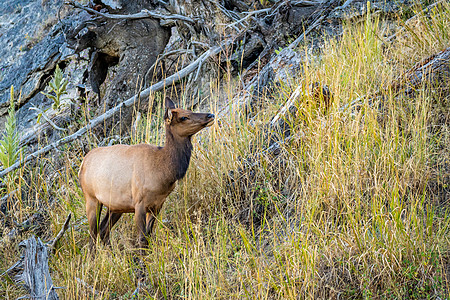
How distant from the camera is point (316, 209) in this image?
4320 mm

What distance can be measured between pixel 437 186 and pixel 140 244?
2829mm

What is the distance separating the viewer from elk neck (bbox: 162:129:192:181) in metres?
4.98

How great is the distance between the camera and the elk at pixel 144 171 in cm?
489

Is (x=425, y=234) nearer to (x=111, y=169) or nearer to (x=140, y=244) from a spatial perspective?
(x=140, y=244)

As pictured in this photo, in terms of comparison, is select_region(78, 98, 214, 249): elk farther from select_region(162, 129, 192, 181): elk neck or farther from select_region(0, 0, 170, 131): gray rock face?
select_region(0, 0, 170, 131): gray rock face

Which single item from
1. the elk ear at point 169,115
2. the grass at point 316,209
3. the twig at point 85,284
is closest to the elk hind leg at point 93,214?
the grass at point 316,209

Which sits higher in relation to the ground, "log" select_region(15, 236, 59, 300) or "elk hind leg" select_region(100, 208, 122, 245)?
"log" select_region(15, 236, 59, 300)

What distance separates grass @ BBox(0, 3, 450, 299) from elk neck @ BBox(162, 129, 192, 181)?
493mm

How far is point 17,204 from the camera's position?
6797 millimetres

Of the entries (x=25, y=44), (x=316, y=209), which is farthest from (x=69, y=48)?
(x=316, y=209)

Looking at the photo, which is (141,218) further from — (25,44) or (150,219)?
(25,44)

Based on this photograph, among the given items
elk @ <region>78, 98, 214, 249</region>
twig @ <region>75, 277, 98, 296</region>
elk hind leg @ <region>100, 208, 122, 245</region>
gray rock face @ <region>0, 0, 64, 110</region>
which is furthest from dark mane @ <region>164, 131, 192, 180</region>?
gray rock face @ <region>0, 0, 64, 110</region>

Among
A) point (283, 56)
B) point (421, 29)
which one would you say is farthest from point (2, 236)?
point (421, 29)

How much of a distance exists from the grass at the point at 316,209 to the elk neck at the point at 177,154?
0.49 m
